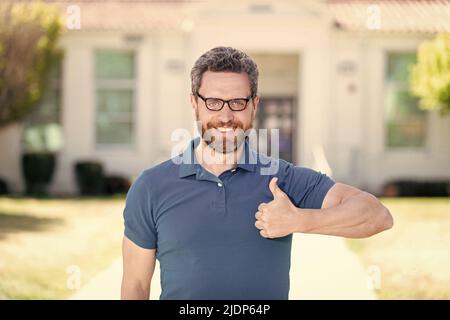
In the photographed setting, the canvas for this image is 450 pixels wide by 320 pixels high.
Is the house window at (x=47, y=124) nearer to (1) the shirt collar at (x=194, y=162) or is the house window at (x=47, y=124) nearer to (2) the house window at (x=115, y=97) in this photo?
(2) the house window at (x=115, y=97)

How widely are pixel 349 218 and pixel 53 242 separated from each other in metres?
7.86

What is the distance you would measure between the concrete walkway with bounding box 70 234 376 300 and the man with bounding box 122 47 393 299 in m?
3.52

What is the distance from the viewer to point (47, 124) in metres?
17.6

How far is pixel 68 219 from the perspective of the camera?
39.2 ft

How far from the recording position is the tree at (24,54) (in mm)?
15633

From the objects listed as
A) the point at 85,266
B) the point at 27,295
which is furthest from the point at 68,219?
the point at 27,295

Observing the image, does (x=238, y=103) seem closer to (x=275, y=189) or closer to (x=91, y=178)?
(x=275, y=189)

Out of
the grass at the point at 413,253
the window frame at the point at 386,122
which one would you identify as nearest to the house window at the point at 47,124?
the window frame at the point at 386,122

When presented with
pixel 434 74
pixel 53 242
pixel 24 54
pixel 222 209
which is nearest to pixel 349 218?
pixel 222 209

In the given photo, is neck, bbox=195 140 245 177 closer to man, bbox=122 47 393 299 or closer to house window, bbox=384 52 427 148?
man, bbox=122 47 393 299

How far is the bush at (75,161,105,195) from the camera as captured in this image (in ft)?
53.5

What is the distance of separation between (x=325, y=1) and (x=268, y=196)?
15.0 metres

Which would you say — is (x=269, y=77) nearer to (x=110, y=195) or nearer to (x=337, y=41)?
(x=337, y=41)

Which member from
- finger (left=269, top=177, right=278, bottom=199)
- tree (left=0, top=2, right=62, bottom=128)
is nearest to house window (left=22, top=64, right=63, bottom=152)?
tree (left=0, top=2, right=62, bottom=128)
